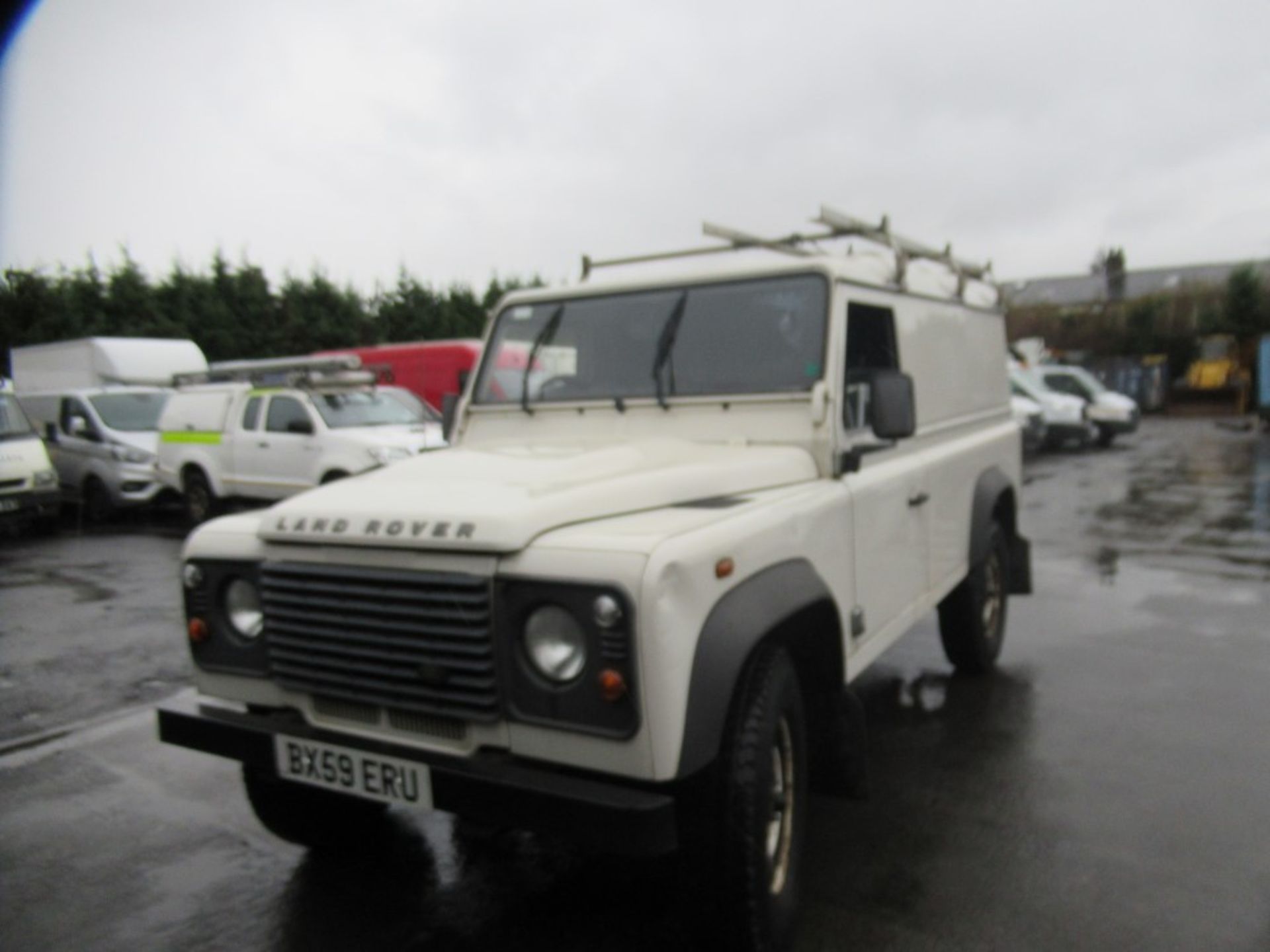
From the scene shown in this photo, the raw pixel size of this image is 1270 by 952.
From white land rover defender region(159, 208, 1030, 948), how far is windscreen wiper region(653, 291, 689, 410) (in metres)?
0.01

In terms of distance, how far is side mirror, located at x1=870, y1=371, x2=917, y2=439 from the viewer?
139 inches

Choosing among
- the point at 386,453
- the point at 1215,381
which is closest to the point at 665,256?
the point at 386,453

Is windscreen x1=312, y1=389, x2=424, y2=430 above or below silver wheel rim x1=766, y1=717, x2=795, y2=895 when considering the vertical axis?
above

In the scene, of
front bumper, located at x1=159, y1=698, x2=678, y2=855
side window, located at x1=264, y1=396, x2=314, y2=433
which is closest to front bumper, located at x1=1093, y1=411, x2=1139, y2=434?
side window, located at x1=264, y1=396, x2=314, y2=433

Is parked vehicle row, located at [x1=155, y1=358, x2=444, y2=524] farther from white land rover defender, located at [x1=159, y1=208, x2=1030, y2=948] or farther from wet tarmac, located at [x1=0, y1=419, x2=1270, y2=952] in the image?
white land rover defender, located at [x1=159, y1=208, x2=1030, y2=948]

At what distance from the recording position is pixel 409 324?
93.5ft

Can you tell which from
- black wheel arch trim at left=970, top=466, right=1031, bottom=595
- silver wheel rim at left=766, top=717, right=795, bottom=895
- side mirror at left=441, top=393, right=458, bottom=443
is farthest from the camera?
black wheel arch trim at left=970, top=466, right=1031, bottom=595

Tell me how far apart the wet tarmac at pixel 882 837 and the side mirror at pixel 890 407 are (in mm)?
1522

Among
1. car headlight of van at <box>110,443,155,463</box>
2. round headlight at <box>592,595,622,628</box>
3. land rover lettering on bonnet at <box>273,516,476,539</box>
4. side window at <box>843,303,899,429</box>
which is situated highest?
side window at <box>843,303,899,429</box>

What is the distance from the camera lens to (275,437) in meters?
12.2

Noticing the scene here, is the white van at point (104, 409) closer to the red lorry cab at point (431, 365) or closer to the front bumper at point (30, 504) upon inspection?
the front bumper at point (30, 504)

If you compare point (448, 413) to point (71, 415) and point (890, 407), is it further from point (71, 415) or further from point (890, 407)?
point (71, 415)

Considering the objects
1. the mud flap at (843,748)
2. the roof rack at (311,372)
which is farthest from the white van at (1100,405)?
the mud flap at (843,748)

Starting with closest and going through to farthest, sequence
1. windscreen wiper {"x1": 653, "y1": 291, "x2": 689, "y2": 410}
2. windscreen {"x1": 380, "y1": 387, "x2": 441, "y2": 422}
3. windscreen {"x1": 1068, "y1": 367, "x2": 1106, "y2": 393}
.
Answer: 1. windscreen wiper {"x1": 653, "y1": 291, "x2": 689, "y2": 410}
2. windscreen {"x1": 380, "y1": 387, "x2": 441, "y2": 422}
3. windscreen {"x1": 1068, "y1": 367, "x2": 1106, "y2": 393}
